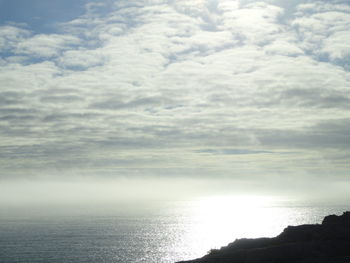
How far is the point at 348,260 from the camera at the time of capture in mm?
43656

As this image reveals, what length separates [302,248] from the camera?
48594mm

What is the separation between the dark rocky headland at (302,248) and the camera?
47.7m

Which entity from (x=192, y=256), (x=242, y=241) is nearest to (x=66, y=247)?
(x=192, y=256)

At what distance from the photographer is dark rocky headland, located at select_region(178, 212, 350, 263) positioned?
4772 centimetres

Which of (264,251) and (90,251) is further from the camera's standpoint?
(90,251)

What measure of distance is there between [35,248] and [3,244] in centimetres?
2453

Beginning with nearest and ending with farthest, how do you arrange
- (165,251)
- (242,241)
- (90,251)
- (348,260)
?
(348,260), (242,241), (90,251), (165,251)

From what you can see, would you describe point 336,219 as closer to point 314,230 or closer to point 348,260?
point 314,230

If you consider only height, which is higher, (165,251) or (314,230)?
(314,230)

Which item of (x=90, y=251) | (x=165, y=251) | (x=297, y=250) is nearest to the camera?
(x=297, y=250)

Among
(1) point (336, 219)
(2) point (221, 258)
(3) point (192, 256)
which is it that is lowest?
(3) point (192, 256)

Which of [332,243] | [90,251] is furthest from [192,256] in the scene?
[332,243]

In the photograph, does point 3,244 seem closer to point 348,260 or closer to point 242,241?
point 242,241

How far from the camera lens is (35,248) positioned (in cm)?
18000
